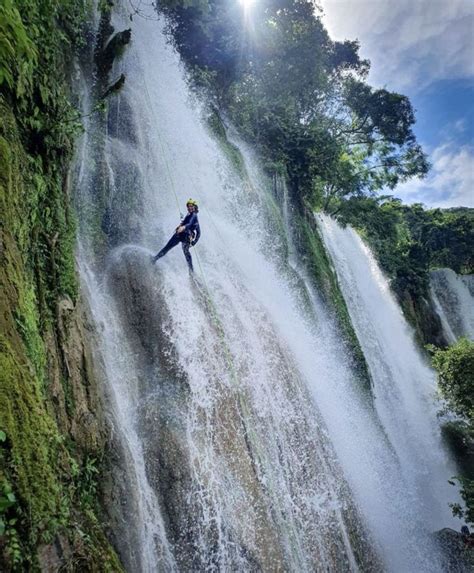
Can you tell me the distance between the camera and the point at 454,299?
2814 centimetres

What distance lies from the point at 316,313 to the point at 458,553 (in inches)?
300

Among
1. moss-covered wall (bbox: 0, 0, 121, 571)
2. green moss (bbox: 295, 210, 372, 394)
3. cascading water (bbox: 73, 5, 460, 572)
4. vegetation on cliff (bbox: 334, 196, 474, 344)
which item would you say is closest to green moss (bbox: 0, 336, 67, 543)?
moss-covered wall (bbox: 0, 0, 121, 571)

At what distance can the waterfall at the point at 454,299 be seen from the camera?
89.1 feet

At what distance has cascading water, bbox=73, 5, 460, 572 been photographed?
20.1 feet

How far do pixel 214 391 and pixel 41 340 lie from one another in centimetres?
348

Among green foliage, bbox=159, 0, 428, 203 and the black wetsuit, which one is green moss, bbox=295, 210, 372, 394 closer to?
green foliage, bbox=159, 0, 428, 203

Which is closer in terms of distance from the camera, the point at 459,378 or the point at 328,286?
the point at 459,378

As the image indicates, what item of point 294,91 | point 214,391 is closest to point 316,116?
point 294,91

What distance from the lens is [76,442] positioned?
5.13 metres

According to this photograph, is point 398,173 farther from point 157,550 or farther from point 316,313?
point 157,550

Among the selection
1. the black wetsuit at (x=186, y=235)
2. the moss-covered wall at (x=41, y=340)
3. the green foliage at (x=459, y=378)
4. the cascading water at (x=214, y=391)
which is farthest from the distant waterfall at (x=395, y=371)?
the moss-covered wall at (x=41, y=340)

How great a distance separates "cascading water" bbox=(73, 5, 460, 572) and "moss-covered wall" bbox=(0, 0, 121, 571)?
97 centimetres

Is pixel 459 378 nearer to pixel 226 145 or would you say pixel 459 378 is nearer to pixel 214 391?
pixel 214 391

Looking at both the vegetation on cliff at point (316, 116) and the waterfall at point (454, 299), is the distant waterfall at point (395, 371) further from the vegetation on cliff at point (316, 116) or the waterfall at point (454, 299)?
the waterfall at point (454, 299)
